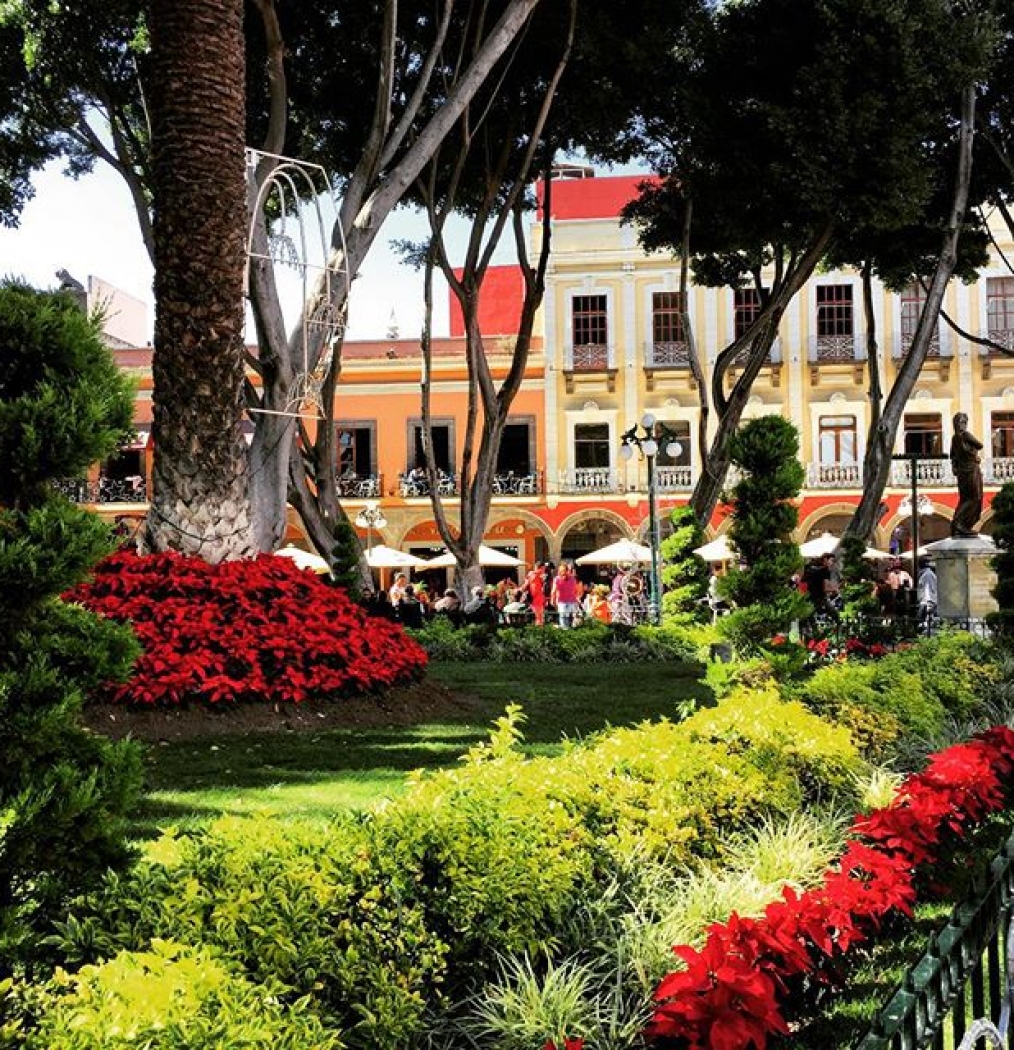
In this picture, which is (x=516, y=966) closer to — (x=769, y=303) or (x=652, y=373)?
(x=769, y=303)

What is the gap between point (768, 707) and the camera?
674 centimetres

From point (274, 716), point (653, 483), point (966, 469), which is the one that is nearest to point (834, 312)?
point (653, 483)

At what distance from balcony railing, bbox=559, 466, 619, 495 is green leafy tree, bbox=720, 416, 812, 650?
2884cm

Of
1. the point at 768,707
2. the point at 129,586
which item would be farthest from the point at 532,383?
the point at 768,707

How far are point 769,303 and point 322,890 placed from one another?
1668 centimetres

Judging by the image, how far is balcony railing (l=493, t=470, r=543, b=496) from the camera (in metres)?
39.7

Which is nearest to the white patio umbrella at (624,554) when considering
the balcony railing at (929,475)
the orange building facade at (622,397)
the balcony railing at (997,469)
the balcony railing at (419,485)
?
the orange building facade at (622,397)

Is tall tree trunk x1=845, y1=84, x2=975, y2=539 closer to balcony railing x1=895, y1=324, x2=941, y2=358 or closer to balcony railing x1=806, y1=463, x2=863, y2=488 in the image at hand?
balcony railing x1=806, y1=463, x2=863, y2=488

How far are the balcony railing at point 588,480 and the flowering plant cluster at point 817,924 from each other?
32693 millimetres

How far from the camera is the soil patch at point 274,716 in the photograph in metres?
8.52

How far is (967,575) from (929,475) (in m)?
22.6

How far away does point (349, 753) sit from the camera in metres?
7.83

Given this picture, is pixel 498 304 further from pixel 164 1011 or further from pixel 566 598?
pixel 164 1011

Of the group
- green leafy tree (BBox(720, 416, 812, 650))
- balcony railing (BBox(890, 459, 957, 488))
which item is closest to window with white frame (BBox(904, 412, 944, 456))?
balcony railing (BBox(890, 459, 957, 488))
